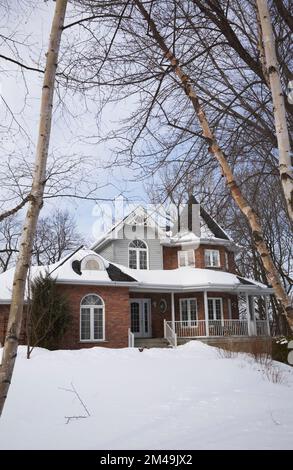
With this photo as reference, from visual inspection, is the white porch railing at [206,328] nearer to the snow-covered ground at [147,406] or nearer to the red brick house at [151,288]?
the red brick house at [151,288]

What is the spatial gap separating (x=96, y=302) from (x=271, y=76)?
15211 millimetres

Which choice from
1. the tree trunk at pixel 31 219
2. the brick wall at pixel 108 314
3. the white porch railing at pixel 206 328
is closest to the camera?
the tree trunk at pixel 31 219

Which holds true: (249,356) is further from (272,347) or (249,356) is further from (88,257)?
(88,257)

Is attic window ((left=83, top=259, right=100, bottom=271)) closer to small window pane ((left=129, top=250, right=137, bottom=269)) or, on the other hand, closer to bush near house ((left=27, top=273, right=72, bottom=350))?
bush near house ((left=27, top=273, right=72, bottom=350))

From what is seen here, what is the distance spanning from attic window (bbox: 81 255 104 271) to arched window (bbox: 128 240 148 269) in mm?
3493

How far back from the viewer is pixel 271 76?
3.87 m

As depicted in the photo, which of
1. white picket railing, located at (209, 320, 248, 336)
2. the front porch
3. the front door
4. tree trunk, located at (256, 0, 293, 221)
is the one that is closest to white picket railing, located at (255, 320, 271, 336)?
the front porch

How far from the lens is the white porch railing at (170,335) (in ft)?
61.4

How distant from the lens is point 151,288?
772 inches

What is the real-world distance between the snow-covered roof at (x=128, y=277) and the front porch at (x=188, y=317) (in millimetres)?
727

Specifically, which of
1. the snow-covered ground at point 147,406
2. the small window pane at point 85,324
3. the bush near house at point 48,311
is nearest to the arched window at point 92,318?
the small window pane at point 85,324

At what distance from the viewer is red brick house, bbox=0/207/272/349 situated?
1759cm
